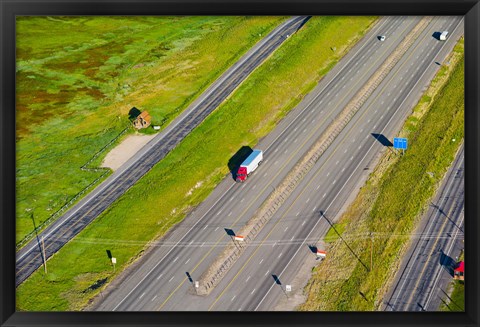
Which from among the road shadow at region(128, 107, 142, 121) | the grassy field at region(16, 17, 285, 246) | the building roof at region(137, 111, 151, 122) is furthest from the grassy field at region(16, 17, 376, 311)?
the road shadow at region(128, 107, 142, 121)

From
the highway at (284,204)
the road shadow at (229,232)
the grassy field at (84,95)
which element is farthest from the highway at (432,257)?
the grassy field at (84,95)

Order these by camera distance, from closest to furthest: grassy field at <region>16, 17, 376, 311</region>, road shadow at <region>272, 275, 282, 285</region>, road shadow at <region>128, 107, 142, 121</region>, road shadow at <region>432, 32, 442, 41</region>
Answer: road shadow at <region>272, 275, 282, 285</region>, grassy field at <region>16, 17, 376, 311</region>, road shadow at <region>128, 107, 142, 121</region>, road shadow at <region>432, 32, 442, 41</region>

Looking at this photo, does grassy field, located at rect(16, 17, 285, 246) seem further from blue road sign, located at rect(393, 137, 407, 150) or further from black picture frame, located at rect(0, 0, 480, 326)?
black picture frame, located at rect(0, 0, 480, 326)

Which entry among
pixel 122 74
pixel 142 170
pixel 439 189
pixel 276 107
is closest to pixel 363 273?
pixel 439 189

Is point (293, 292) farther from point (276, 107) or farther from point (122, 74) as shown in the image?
point (122, 74)

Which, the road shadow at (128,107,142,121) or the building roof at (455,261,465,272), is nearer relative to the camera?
the building roof at (455,261,465,272)

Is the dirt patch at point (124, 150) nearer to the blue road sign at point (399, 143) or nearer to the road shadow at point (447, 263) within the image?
the blue road sign at point (399, 143)
